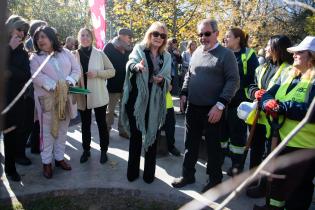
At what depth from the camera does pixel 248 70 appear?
4.43 m

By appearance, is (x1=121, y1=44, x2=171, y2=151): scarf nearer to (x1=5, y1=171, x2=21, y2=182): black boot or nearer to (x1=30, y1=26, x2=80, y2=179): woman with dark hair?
(x1=30, y1=26, x2=80, y2=179): woman with dark hair

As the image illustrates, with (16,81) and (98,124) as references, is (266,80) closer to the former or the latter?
(98,124)

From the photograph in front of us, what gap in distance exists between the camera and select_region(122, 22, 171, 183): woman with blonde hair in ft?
12.7

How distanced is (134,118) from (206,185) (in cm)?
108

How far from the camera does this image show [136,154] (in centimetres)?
414

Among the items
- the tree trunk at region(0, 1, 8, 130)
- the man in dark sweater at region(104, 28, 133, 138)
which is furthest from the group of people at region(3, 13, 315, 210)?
the tree trunk at region(0, 1, 8, 130)

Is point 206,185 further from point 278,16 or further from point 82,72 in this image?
point 278,16

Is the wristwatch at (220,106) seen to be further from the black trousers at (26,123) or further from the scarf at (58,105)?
the black trousers at (26,123)

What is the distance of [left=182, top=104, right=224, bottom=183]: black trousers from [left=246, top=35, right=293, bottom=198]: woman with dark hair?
1.23 ft

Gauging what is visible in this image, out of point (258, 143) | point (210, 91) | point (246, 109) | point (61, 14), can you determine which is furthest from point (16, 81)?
point (61, 14)

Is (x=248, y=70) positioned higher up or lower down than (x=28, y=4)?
lower down

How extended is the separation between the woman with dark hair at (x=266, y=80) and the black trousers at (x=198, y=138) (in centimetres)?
37

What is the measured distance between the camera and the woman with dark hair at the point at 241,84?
4.43 metres

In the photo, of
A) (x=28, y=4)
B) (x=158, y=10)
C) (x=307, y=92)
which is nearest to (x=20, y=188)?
(x=307, y=92)
